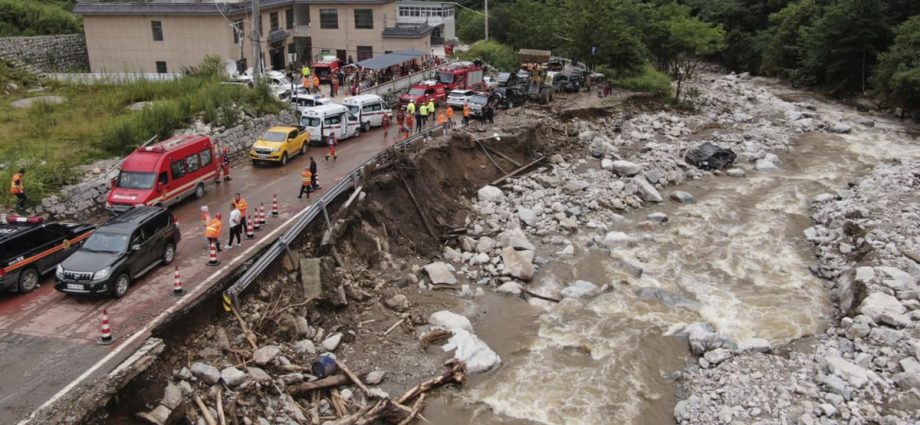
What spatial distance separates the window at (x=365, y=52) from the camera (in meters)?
55.5

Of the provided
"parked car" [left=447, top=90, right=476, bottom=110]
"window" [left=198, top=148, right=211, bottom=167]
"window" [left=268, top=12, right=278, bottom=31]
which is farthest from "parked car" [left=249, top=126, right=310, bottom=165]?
"window" [left=268, top=12, right=278, bottom=31]

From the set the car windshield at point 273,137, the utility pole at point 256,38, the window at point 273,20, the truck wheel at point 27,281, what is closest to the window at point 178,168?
the car windshield at point 273,137

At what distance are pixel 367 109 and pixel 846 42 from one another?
4000 centimetres

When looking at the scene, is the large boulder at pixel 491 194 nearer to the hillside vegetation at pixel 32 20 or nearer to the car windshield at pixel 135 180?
the car windshield at pixel 135 180

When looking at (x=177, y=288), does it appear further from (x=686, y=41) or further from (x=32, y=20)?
(x=686, y=41)

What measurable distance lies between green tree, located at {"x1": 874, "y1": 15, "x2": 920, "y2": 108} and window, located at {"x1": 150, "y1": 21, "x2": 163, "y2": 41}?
46.7 m

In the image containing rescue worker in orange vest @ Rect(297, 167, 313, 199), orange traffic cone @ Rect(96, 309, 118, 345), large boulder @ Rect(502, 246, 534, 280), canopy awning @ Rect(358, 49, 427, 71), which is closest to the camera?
orange traffic cone @ Rect(96, 309, 118, 345)

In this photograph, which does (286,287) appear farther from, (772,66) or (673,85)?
(772,66)

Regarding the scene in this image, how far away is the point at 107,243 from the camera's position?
1695 cm

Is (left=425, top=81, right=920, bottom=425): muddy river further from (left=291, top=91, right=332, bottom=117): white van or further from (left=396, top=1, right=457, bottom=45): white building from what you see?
(left=396, top=1, right=457, bottom=45): white building

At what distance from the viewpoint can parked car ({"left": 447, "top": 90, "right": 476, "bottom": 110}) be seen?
40750 millimetres

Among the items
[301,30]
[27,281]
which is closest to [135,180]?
[27,281]

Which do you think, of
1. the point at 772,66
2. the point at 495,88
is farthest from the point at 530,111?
the point at 772,66

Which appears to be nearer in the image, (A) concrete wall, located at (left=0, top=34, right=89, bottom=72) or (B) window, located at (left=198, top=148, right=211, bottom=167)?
(B) window, located at (left=198, top=148, right=211, bottom=167)
